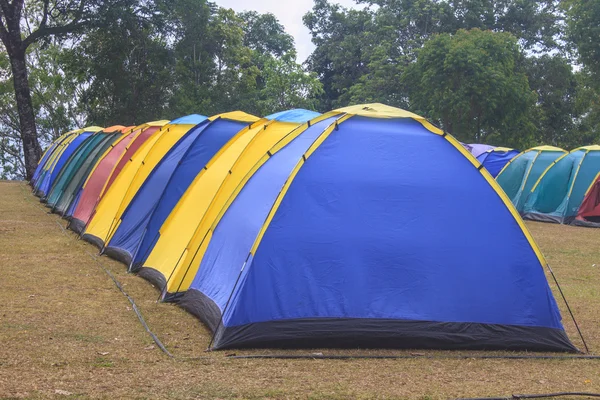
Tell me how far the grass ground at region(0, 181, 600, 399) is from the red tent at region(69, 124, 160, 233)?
16.1 ft

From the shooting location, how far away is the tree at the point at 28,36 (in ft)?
87.6

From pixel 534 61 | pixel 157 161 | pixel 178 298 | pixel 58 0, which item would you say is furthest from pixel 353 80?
pixel 178 298

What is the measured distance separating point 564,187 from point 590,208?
3.64ft

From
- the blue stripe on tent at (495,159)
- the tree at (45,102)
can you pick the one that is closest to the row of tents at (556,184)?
the blue stripe on tent at (495,159)

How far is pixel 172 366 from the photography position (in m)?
5.42

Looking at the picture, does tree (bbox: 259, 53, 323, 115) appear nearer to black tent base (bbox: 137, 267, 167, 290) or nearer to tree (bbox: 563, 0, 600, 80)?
tree (bbox: 563, 0, 600, 80)

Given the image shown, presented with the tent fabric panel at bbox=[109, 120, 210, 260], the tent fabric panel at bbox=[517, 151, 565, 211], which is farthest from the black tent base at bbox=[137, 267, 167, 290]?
the tent fabric panel at bbox=[517, 151, 565, 211]

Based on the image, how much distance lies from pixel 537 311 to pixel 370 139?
2.10 metres

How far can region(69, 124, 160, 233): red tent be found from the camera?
13.1 meters

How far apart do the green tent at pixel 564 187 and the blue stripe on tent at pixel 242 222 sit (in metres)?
13.7

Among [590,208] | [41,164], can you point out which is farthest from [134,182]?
[41,164]

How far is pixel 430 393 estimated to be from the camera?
197 inches

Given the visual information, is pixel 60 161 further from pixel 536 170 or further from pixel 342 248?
pixel 342 248

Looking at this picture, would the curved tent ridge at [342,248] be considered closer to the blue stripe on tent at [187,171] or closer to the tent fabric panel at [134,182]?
the blue stripe on tent at [187,171]
